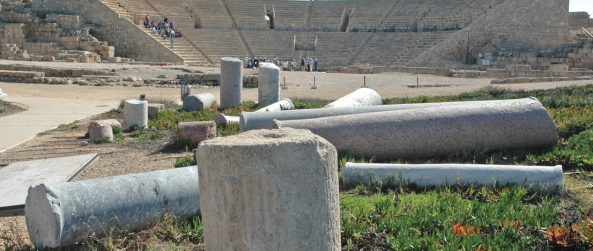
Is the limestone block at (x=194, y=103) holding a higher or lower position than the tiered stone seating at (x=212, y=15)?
lower

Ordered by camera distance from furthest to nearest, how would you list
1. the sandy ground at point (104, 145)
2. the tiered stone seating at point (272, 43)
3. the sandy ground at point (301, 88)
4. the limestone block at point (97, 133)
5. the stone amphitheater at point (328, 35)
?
1. the tiered stone seating at point (272, 43)
2. the stone amphitheater at point (328, 35)
3. the sandy ground at point (301, 88)
4. the limestone block at point (97, 133)
5. the sandy ground at point (104, 145)

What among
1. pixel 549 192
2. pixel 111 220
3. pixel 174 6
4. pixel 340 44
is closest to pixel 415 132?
pixel 549 192

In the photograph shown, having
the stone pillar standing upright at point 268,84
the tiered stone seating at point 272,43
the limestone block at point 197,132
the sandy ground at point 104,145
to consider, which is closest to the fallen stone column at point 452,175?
the sandy ground at point 104,145

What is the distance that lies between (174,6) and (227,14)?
157 inches

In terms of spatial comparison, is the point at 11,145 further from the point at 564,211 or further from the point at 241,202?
the point at 564,211

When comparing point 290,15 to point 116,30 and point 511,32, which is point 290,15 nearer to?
point 116,30

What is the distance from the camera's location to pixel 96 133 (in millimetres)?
9812

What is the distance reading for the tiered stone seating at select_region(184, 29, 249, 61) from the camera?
37.7 metres

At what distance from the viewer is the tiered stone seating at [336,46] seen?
3888 centimetres

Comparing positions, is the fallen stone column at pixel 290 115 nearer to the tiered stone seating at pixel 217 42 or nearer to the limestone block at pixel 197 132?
the limestone block at pixel 197 132

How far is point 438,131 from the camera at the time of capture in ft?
24.0

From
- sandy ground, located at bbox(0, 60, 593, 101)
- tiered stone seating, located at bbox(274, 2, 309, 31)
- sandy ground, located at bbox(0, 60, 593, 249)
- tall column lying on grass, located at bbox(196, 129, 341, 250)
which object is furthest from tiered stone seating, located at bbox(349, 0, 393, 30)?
tall column lying on grass, located at bbox(196, 129, 341, 250)

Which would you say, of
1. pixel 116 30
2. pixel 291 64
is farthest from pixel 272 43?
pixel 116 30

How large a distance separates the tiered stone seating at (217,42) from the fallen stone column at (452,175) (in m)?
31.0
